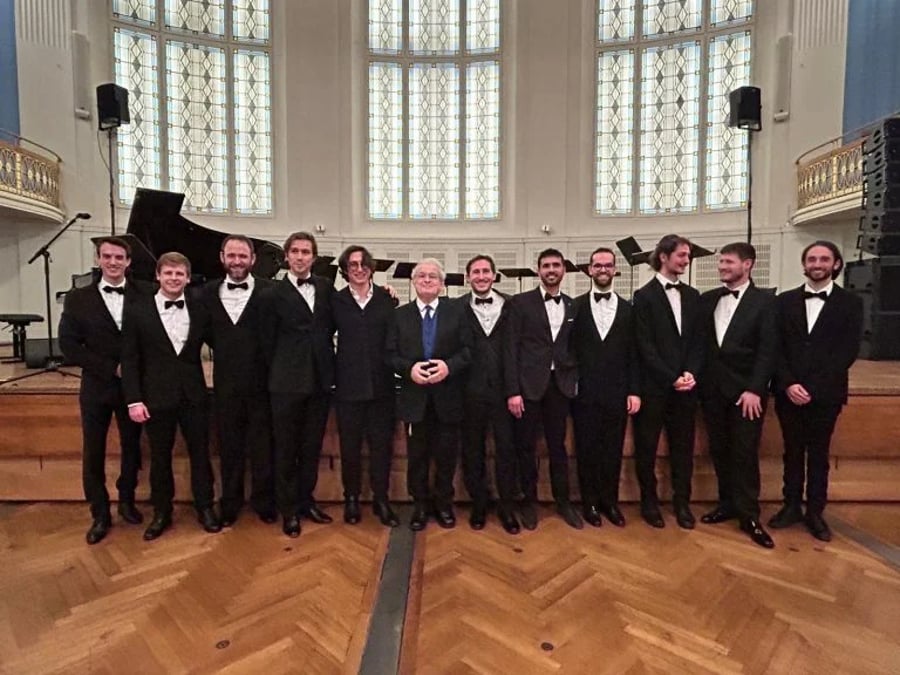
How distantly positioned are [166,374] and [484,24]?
920 cm

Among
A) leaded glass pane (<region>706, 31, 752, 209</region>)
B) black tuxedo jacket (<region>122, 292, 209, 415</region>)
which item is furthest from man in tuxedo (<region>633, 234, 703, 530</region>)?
leaded glass pane (<region>706, 31, 752, 209</region>)

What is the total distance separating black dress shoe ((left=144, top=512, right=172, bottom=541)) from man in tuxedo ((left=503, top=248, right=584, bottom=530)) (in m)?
1.90

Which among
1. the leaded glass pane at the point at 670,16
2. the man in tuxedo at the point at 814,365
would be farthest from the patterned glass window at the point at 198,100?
the man in tuxedo at the point at 814,365

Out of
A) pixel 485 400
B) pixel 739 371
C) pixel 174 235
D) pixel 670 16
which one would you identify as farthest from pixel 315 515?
pixel 670 16

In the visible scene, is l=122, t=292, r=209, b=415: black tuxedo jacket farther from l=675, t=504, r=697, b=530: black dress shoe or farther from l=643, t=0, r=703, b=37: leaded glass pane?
l=643, t=0, r=703, b=37: leaded glass pane

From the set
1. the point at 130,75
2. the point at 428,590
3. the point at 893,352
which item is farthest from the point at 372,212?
the point at 428,590

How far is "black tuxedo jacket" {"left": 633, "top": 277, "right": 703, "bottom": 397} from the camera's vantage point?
2812 mm

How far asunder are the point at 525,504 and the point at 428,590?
921 millimetres

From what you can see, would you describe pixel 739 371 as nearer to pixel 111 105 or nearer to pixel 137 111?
pixel 111 105

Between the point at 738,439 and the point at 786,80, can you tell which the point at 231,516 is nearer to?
the point at 738,439

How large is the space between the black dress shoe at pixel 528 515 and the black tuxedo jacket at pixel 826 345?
57.2 inches

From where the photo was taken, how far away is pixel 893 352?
5141 millimetres

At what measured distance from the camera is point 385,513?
117 inches

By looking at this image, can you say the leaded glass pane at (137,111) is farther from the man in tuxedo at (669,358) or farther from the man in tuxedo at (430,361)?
the man in tuxedo at (669,358)
